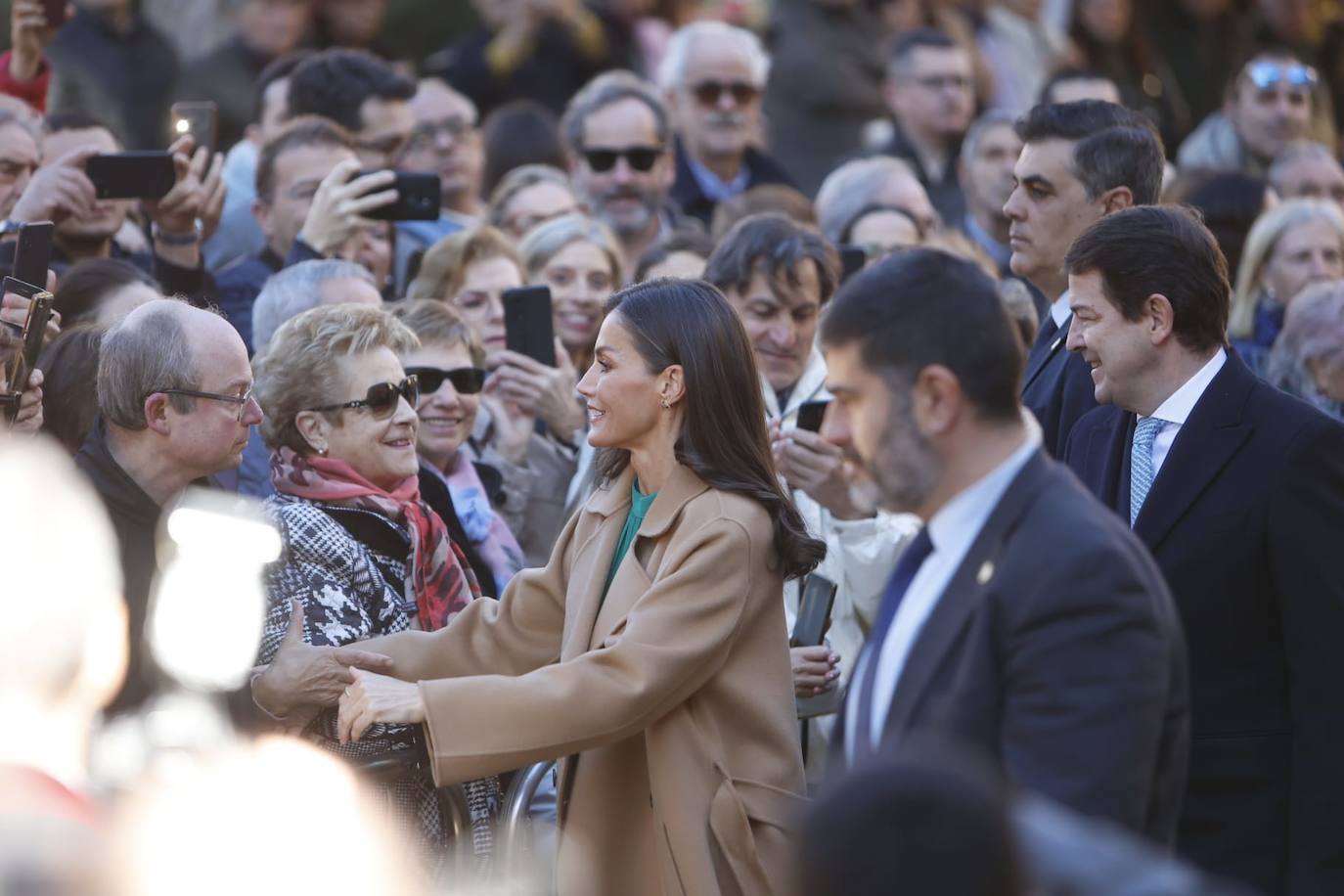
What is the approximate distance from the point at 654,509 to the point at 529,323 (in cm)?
218

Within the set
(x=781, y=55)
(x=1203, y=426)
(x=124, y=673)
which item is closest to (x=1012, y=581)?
(x=1203, y=426)

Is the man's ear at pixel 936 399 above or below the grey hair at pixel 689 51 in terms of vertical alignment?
below

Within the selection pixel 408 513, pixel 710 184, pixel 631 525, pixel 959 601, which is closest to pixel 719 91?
pixel 710 184

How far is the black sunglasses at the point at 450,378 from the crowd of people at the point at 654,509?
2 centimetres

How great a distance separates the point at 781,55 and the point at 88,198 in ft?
18.7

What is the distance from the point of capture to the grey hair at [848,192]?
8203 mm

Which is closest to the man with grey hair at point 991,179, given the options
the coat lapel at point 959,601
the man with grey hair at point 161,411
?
the man with grey hair at point 161,411

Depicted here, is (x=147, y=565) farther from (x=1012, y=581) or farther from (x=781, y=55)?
(x=781, y=55)

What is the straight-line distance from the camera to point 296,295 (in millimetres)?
5723

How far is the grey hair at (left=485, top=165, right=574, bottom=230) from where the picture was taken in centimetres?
812

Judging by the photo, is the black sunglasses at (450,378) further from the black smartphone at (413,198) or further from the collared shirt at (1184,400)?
the collared shirt at (1184,400)

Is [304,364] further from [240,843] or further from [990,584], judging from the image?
[240,843]

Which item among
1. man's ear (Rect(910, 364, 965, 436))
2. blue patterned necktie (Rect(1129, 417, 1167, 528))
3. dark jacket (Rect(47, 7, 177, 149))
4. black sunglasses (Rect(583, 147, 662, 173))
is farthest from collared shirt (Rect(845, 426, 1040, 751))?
dark jacket (Rect(47, 7, 177, 149))

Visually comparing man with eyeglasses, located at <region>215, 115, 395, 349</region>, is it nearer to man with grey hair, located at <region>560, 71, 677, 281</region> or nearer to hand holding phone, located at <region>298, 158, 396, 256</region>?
hand holding phone, located at <region>298, 158, 396, 256</region>
